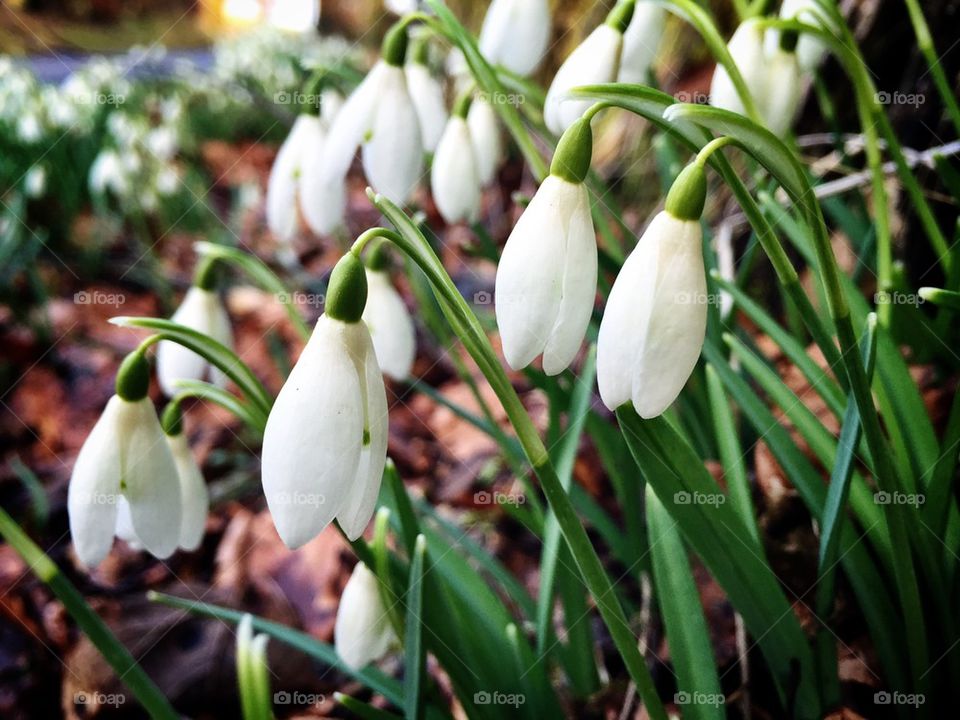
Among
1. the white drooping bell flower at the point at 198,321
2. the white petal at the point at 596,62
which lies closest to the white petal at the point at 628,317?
the white petal at the point at 596,62

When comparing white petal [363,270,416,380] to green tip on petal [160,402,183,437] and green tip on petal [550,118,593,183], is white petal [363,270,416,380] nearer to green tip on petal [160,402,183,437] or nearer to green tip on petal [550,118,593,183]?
green tip on petal [160,402,183,437]

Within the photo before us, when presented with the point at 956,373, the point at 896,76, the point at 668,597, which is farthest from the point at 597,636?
the point at 896,76

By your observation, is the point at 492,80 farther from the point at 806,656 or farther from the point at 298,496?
the point at 806,656

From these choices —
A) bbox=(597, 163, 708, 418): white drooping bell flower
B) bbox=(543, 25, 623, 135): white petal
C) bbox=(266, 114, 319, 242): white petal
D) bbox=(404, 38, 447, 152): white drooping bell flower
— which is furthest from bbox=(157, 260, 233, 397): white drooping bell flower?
bbox=(597, 163, 708, 418): white drooping bell flower

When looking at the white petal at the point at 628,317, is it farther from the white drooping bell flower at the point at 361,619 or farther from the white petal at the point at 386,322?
the white petal at the point at 386,322

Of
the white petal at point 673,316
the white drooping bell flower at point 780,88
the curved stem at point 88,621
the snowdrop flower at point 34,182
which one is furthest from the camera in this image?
the snowdrop flower at point 34,182
